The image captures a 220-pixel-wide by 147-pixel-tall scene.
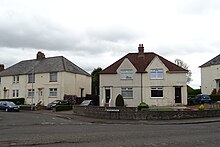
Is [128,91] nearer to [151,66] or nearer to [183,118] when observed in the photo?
[151,66]

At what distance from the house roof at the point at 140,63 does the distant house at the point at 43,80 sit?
31.5 feet

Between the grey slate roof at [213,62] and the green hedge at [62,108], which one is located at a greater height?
the grey slate roof at [213,62]

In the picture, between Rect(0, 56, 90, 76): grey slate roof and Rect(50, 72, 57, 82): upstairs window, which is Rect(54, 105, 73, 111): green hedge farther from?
Rect(50, 72, 57, 82): upstairs window

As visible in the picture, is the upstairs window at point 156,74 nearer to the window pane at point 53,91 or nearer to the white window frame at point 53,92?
the white window frame at point 53,92

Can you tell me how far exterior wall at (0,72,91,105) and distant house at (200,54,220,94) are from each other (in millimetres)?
21742

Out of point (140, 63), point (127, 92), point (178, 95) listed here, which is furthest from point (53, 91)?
point (178, 95)

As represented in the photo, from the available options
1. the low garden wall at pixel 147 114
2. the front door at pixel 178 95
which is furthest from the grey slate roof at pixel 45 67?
the low garden wall at pixel 147 114

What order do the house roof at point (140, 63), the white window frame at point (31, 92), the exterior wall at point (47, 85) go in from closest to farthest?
1. the house roof at point (140, 63)
2. the exterior wall at point (47, 85)
3. the white window frame at point (31, 92)

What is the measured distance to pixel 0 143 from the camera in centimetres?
1304

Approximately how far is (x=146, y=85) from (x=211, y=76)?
1724 centimetres

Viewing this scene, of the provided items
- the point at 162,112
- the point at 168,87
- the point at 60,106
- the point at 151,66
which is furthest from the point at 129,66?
the point at 162,112

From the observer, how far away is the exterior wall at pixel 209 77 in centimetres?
5553

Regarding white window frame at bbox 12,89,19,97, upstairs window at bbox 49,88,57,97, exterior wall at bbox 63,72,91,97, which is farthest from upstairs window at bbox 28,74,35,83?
exterior wall at bbox 63,72,91,97

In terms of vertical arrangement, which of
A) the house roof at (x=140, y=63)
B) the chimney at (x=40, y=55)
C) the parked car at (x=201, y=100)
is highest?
the chimney at (x=40, y=55)
